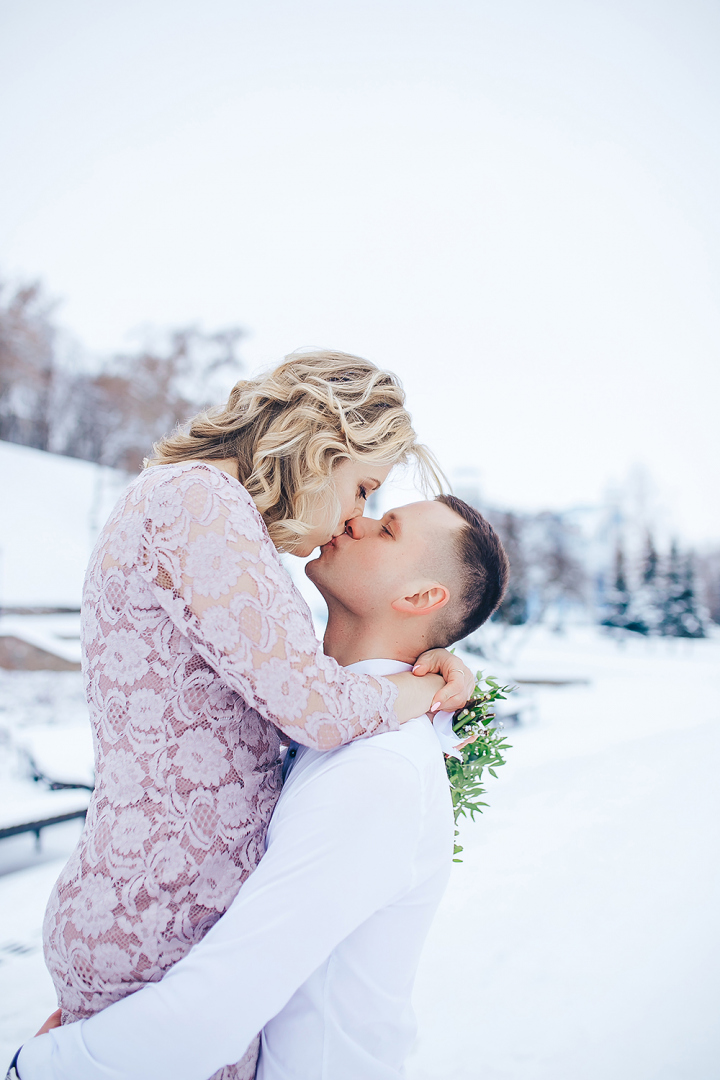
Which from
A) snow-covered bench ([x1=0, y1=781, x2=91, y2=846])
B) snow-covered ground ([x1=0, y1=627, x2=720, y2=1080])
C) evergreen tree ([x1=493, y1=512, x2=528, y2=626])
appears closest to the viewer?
snow-covered ground ([x1=0, y1=627, x2=720, y2=1080])

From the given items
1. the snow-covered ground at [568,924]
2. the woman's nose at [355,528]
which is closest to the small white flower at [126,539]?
the woman's nose at [355,528]

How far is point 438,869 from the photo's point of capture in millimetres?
1277

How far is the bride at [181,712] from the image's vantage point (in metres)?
1.12

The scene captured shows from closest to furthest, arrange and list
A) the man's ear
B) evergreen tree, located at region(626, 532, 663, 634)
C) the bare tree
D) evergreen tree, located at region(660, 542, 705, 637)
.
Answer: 1. the man's ear
2. evergreen tree, located at region(660, 542, 705, 637)
3. evergreen tree, located at region(626, 532, 663, 634)
4. the bare tree

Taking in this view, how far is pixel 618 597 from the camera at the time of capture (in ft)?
69.3

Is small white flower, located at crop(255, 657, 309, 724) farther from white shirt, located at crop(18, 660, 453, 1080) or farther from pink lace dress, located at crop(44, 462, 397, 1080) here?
white shirt, located at crop(18, 660, 453, 1080)

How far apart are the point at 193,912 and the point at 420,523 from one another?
99 cm

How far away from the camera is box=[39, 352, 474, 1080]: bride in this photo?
1121 millimetres

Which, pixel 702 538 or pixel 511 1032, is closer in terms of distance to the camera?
pixel 511 1032

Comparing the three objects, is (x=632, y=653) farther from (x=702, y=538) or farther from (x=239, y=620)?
(x=239, y=620)

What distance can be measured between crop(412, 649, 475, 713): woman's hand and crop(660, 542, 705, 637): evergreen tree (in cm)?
1823

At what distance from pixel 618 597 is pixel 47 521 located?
18.7m

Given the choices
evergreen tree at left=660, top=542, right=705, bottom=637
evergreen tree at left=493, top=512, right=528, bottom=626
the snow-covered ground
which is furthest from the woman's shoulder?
evergreen tree at left=660, top=542, right=705, bottom=637

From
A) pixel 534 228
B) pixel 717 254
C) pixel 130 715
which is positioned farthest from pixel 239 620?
pixel 534 228
